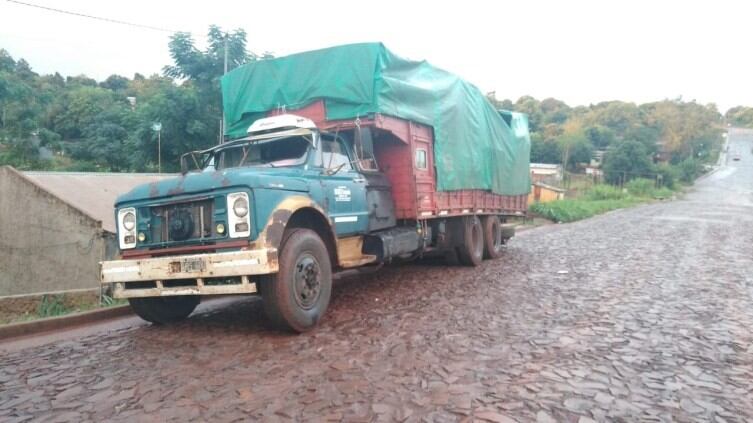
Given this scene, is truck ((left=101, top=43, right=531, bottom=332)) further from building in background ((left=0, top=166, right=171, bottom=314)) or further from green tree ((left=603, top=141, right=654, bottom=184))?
green tree ((left=603, top=141, right=654, bottom=184))

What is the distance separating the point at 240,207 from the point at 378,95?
9.65 feet

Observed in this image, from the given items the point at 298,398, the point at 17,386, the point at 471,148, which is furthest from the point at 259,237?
the point at 471,148

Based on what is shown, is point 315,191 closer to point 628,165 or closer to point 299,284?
point 299,284

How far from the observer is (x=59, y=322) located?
19.4 feet

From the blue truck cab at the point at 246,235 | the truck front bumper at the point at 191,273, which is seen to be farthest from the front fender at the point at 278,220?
the truck front bumper at the point at 191,273

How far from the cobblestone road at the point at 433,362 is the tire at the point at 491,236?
2991mm

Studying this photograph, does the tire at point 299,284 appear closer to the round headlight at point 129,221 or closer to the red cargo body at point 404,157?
the round headlight at point 129,221

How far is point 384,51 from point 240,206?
352 cm

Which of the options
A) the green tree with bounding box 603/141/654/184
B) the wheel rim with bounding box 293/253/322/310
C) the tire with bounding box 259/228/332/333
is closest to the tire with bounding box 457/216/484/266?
the tire with bounding box 259/228/332/333

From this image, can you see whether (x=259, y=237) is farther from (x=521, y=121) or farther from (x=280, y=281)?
(x=521, y=121)

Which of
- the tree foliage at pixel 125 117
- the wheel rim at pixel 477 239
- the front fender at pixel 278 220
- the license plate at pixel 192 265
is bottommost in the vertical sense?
the wheel rim at pixel 477 239

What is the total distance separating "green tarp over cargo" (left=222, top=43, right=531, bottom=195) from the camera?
7004mm

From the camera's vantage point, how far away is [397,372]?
3908 mm

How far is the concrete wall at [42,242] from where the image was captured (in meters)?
8.95
